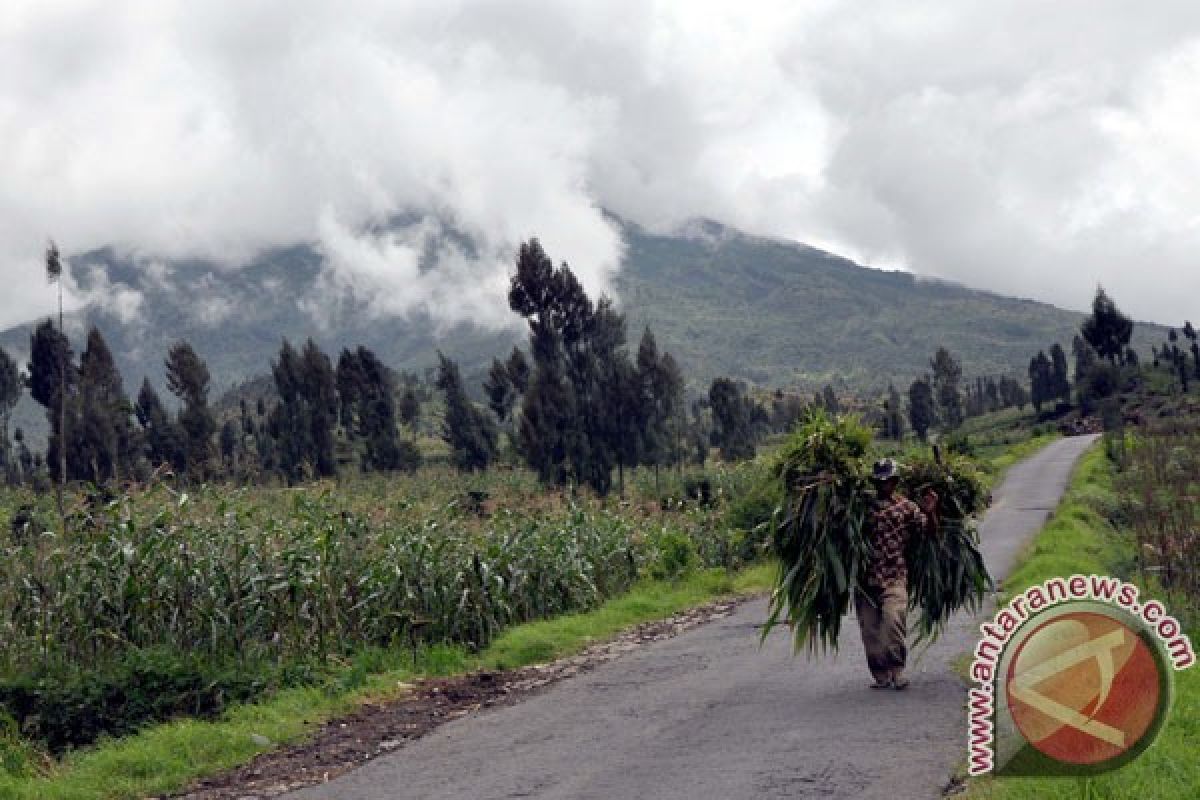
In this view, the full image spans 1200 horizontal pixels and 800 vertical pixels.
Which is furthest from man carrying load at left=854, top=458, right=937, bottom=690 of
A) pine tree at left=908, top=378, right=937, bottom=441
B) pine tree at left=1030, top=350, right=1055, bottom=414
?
pine tree at left=1030, top=350, right=1055, bottom=414

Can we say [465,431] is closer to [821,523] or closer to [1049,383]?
[1049,383]

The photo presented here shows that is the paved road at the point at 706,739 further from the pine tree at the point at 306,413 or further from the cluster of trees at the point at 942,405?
the cluster of trees at the point at 942,405

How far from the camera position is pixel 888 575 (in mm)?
10109

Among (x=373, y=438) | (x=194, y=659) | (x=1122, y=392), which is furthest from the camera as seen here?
(x=1122, y=392)

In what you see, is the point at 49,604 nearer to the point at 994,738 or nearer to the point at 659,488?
the point at 994,738

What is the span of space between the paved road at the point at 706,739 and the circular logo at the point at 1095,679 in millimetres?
3081

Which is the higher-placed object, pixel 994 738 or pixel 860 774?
pixel 994 738

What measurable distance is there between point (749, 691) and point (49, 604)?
302 inches

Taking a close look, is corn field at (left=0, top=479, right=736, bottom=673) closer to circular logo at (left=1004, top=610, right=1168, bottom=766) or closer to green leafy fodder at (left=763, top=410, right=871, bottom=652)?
green leafy fodder at (left=763, top=410, right=871, bottom=652)

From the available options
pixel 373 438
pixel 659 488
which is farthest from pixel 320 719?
pixel 373 438

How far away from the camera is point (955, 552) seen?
34.4ft

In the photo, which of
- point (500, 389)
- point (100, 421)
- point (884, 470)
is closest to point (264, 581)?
point (884, 470)

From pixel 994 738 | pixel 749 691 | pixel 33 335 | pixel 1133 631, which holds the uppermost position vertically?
pixel 33 335

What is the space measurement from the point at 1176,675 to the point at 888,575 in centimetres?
242
